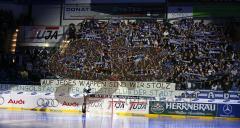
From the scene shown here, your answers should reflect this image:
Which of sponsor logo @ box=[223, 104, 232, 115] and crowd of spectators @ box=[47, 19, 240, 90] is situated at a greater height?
crowd of spectators @ box=[47, 19, 240, 90]

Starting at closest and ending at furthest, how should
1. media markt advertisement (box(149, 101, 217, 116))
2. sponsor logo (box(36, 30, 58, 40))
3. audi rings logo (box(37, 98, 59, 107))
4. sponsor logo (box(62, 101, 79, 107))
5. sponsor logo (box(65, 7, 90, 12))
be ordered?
1. media markt advertisement (box(149, 101, 217, 116))
2. sponsor logo (box(62, 101, 79, 107))
3. audi rings logo (box(37, 98, 59, 107))
4. sponsor logo (box(36, 30, 58, 40))
5. sponsor logo (box(65, 7, 90, 12))

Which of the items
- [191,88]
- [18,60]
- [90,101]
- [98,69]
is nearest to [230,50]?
[191,88]

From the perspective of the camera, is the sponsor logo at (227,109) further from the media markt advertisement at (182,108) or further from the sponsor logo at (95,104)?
the sponsor logo at (95,104)

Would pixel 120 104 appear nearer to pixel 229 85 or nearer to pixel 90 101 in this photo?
pixel 90 101

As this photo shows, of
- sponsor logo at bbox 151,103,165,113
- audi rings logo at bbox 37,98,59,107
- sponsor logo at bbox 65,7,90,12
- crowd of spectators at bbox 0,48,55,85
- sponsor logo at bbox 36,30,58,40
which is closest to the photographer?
sponsor logo at bbox 151,103,165,113

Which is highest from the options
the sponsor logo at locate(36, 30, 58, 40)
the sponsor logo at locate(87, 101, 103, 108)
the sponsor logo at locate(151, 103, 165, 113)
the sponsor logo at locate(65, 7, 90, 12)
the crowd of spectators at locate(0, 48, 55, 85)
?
the sponsor logo at locate(65, 7, 90, 12)

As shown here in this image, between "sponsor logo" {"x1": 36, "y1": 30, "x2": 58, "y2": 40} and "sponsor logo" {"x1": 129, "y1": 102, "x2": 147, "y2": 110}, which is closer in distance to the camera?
"sponsor logo" {"x1": 129, "y1": 102, "x2": 147, "y2": 110}

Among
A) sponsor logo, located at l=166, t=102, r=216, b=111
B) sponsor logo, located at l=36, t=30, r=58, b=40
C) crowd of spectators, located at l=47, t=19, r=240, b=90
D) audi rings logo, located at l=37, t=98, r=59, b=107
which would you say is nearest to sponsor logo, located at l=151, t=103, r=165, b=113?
sponsor logo, located at l=166, t=102, r=216, b=111

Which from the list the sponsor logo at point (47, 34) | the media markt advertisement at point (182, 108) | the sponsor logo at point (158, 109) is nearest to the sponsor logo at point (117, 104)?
the media markt advertisement at point (182, 108)

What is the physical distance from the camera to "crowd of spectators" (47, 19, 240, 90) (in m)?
34.8

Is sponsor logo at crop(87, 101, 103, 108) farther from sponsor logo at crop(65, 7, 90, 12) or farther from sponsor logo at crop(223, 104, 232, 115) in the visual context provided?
sponsor logo at crop(65, 7, 90, 12)

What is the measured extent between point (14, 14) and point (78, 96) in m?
16.9

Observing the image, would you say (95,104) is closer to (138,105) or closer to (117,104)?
(117,104)

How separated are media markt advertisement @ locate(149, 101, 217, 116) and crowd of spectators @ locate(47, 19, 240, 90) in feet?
16.4
